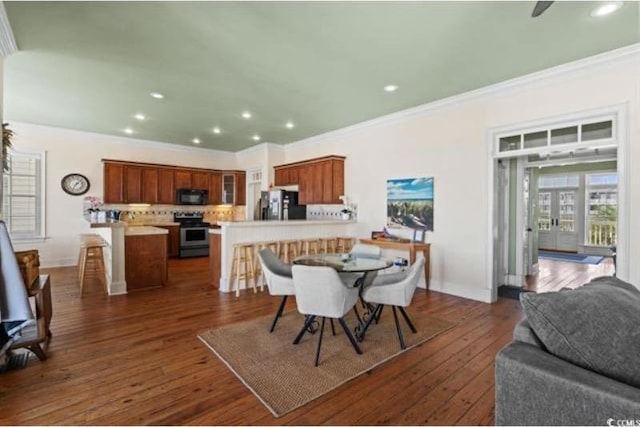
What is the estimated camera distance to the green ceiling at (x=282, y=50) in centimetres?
253

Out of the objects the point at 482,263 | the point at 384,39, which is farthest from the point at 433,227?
the point at 384,39

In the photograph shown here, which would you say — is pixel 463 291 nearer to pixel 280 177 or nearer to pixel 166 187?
pixel 280 177

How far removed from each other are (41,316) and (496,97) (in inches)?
215

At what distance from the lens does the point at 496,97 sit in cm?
409

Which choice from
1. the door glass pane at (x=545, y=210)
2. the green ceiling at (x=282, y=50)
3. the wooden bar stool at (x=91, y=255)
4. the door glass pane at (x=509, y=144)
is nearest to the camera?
the green ceiling at (x=282, y=50)

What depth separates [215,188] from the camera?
8453 mm

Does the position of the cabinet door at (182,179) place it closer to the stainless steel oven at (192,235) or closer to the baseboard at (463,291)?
the stainless steel oven at (192,235)

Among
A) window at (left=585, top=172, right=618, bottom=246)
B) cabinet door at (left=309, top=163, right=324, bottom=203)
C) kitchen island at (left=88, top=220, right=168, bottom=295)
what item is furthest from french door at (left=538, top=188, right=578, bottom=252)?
kitchen island at (left=88, top=220, right=168, bottom=295)

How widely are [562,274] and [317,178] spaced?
16.9 feet

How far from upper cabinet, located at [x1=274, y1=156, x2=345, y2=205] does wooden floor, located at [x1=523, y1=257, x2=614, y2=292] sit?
3.69m

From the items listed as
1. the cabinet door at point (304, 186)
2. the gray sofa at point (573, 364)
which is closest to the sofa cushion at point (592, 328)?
the gray sofa at point (573, 364)

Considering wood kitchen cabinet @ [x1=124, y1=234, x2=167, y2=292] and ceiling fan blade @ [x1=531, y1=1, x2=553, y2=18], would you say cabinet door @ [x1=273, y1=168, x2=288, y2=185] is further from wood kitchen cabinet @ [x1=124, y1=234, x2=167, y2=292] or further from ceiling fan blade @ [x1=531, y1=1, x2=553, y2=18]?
ceiling fan blade @ [x1=531, y1=1, x2=553, y2=18]

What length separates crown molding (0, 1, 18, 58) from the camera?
257 centimetres

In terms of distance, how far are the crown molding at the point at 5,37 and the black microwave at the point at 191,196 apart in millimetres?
4870
